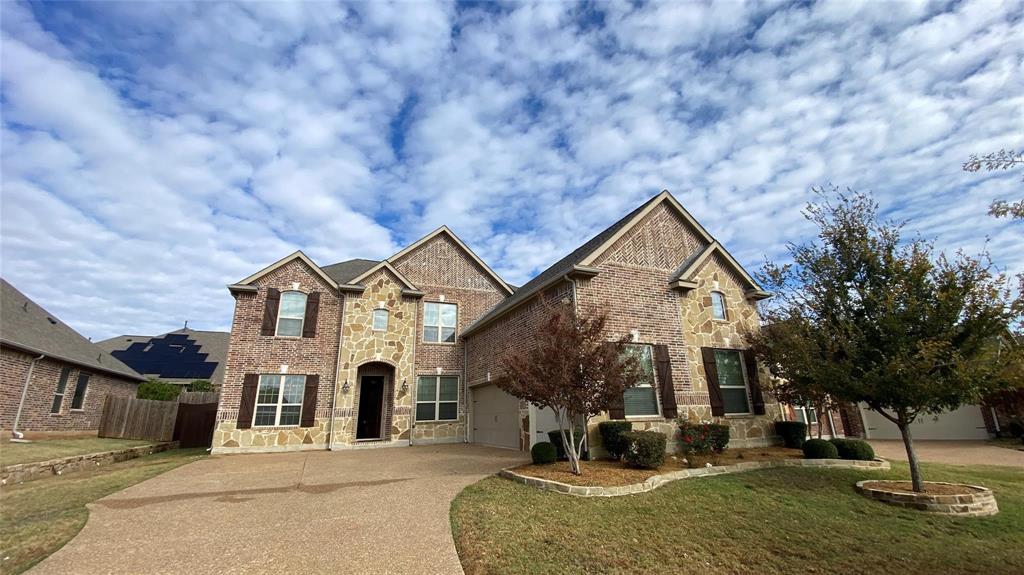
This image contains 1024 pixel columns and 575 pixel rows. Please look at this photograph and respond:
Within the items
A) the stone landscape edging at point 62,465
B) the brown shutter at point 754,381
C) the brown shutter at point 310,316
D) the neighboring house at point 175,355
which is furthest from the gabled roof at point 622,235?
the neighboring house at point 175,355

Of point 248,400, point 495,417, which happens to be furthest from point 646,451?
point 248,400

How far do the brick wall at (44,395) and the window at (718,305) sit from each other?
23.8 metres

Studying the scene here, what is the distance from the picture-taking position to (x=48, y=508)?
23.2ft

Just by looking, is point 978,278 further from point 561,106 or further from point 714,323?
point 561,106

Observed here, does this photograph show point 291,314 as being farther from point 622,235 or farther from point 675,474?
point 675,474

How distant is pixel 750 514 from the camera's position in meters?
6.87

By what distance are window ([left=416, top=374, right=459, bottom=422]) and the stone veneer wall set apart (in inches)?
133

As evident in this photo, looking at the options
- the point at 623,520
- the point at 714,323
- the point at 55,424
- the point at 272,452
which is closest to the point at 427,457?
the point at 272,452

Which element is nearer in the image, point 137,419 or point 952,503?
point 952,503

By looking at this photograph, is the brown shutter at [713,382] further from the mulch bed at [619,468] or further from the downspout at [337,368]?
the downspout at [337,368]

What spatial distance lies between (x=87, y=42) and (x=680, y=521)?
41.4 ft

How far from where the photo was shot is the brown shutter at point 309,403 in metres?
15.7

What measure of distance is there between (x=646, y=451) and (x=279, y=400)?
1294cm

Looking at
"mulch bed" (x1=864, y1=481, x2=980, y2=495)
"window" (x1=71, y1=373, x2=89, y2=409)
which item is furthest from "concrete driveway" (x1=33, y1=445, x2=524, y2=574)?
"window" (x1=71, y1=373, x2=89, y2=409)
